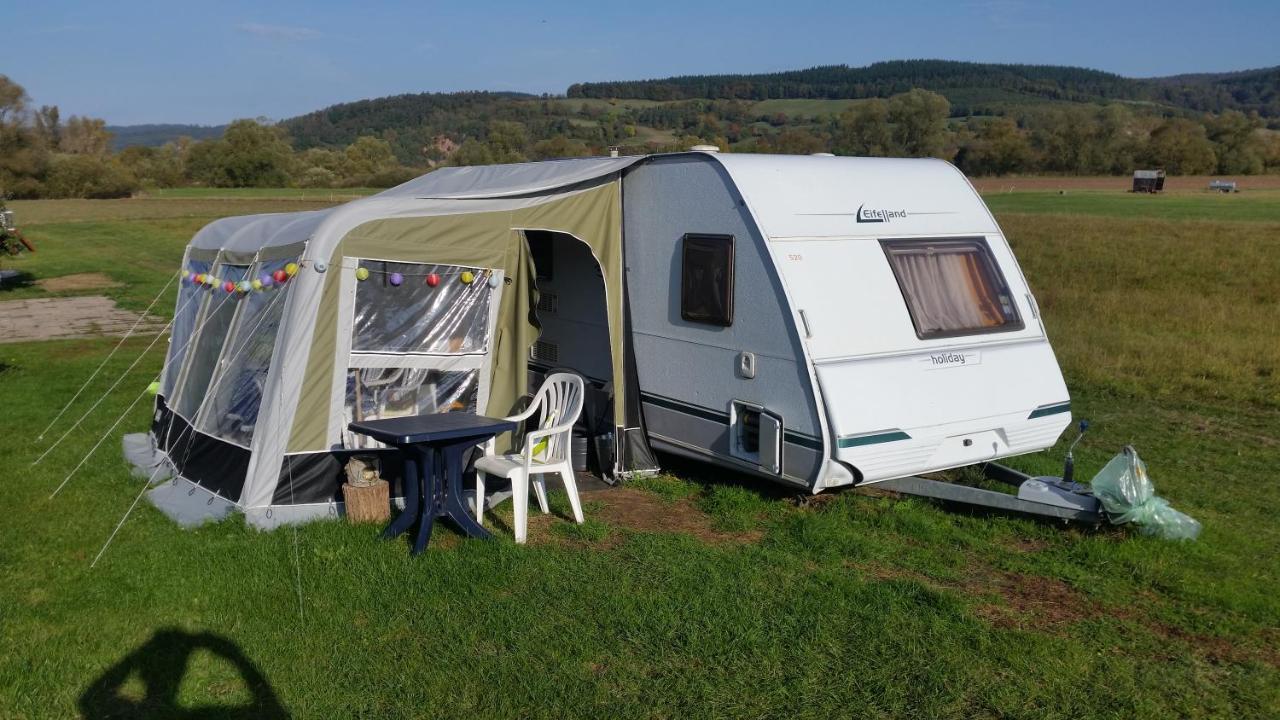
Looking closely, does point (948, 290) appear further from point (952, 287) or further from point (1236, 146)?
point (1236, 146)

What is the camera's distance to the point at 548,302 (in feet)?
29.8

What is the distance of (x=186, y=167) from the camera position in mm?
65312

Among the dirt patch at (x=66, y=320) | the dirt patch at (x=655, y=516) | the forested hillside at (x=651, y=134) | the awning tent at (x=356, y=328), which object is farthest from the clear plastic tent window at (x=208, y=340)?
the forested hillside at (x=651, y=134)

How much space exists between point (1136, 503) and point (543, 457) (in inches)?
141

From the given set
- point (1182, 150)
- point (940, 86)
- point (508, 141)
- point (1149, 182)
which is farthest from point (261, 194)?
point (940, 86)

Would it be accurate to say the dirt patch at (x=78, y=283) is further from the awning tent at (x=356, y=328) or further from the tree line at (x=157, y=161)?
the tree line at (x=157, y=161)

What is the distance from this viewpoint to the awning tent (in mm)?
6547

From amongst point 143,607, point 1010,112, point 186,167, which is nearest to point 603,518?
point 143,607

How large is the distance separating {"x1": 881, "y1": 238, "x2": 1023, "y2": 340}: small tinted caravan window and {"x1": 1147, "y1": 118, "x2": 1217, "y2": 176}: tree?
5747 cm

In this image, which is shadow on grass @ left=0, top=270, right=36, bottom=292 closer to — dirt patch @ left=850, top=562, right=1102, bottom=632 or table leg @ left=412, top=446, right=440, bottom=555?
table leg @ left=412, top=446, right=440, bottom=555

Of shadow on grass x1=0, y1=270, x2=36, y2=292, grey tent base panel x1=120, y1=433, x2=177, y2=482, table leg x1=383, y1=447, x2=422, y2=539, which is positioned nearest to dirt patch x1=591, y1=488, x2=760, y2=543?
table leg x1=383, y1=447, x2=422, y2=539

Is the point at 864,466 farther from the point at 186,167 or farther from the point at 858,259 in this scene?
the point at 186,167

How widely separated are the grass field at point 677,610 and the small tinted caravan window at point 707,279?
4.27 ft

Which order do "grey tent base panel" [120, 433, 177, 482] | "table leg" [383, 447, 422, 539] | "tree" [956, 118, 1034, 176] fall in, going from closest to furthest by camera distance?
"table leg" [383, 447, 422, 539] < "grey tent base panel" [120, 433, 177, 482] < "tree" [956, 118, 1034, 176]
